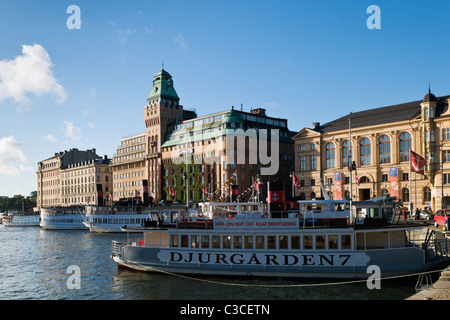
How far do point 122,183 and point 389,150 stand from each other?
98820 mm

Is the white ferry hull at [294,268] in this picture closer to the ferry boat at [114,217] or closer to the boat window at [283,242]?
the boat window at [283,242]

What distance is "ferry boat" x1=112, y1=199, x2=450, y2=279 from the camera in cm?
2980

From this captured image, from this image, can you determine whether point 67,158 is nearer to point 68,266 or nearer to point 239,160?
point 239,160

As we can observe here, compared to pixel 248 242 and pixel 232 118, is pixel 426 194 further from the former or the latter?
pixel 248 242

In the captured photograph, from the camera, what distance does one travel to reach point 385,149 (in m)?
91.1

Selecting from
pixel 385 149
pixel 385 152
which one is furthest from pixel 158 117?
pixel 385 152

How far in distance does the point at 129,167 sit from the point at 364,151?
88.0m

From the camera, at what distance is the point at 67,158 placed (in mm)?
192375

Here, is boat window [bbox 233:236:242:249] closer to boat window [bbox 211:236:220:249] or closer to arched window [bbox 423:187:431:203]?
boat window [bbox 211:236:220:249]

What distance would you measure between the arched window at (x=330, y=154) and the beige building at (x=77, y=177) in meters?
90.0

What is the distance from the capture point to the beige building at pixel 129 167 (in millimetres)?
147875

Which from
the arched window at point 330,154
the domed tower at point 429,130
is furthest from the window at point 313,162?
the domed tower at point 429,130

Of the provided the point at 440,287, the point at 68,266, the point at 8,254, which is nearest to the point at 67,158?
the point at 8,254
